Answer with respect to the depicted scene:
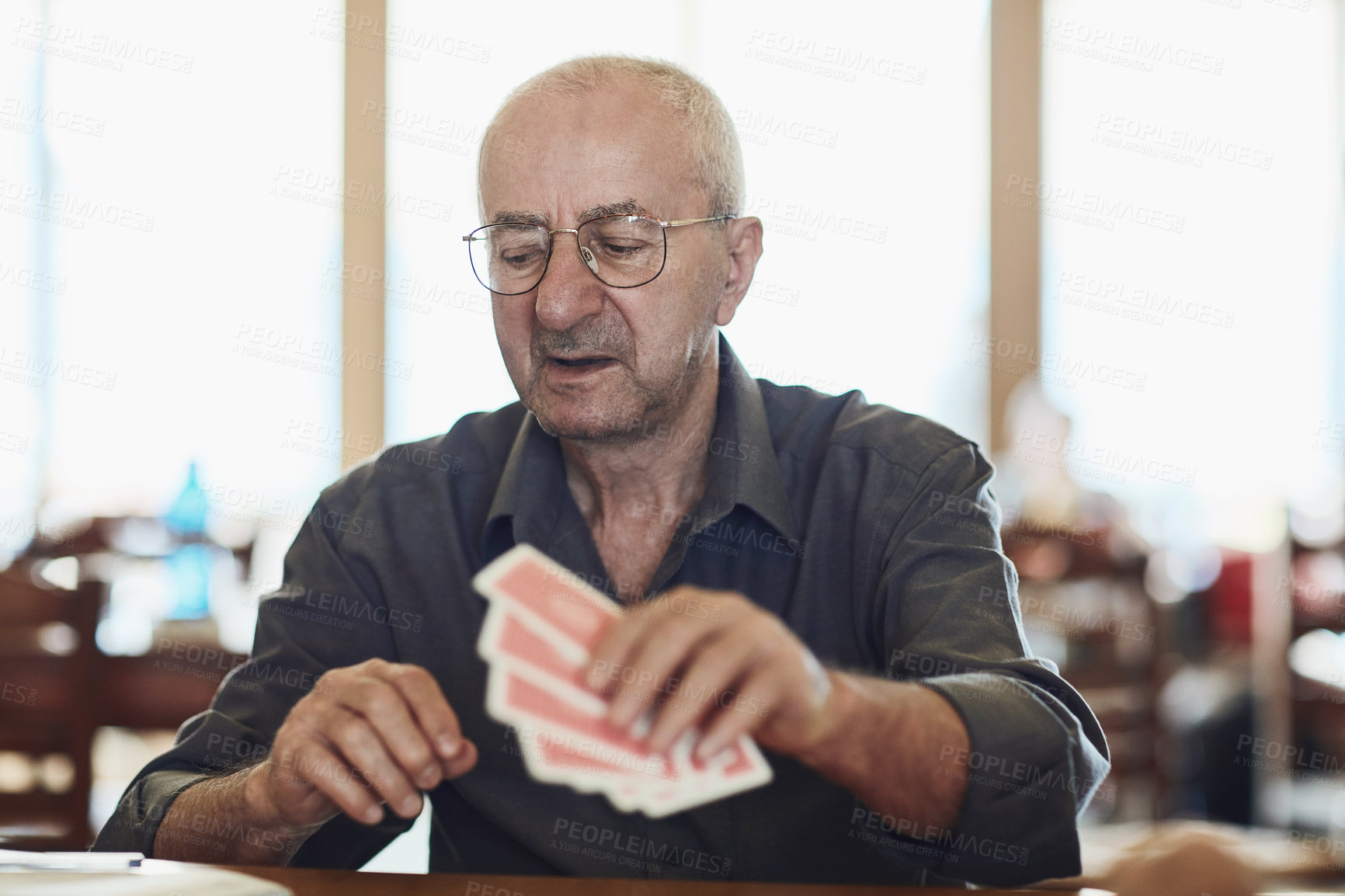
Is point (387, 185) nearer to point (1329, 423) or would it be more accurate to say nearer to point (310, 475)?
point (310, 475)

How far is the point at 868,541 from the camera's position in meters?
1.24

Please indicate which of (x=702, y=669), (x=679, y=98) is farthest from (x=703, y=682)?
(x=679, y=98)

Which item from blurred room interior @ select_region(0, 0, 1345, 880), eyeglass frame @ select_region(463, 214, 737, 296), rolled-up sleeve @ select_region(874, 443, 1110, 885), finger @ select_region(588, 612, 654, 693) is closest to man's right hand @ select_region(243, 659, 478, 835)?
finger @ select_region(588, 612, 654, 693)

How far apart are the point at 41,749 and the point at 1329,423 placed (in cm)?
516

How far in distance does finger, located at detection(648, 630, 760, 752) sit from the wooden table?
17 centimetres

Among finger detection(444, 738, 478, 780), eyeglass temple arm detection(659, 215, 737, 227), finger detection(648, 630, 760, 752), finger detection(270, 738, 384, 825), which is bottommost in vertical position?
finger detection(270, 738, 384, 825)

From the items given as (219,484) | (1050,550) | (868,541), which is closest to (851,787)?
(868,541)

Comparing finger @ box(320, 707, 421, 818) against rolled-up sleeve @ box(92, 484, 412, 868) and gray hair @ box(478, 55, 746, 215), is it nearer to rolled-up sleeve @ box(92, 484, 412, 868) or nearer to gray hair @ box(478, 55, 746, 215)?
rolled-up sleeve @ box(92, 484, 412, 868)

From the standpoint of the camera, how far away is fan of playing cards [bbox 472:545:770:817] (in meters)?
0.82

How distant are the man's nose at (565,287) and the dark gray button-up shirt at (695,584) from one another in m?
0.17

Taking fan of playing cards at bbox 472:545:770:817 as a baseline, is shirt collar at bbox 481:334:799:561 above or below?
above

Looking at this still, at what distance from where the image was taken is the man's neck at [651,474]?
1394mm

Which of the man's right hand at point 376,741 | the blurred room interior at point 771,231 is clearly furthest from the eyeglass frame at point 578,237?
the blurred room interior at point 771,231

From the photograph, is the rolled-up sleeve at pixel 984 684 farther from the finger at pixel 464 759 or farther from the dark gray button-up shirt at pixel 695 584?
the finger at pixel 464 759
